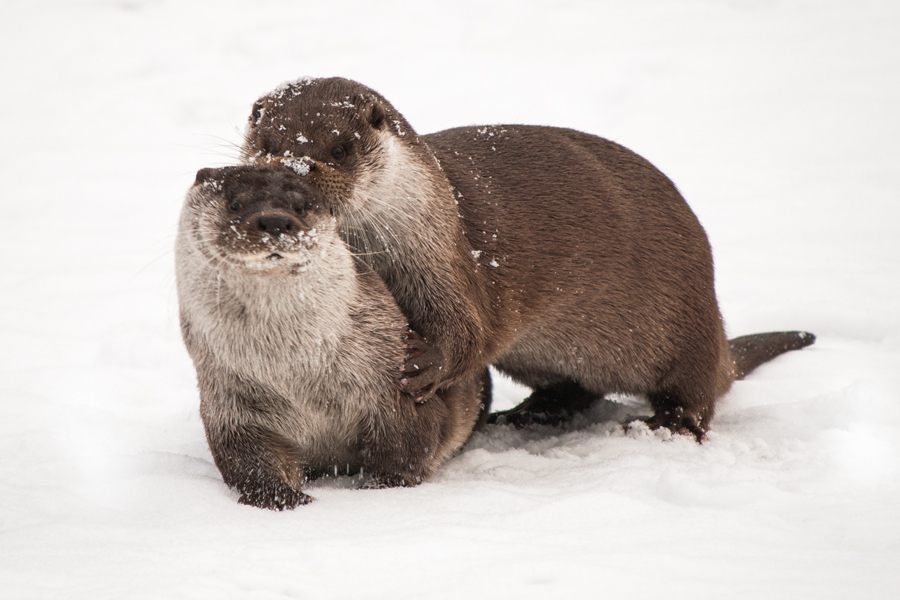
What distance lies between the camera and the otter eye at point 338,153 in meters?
2.65

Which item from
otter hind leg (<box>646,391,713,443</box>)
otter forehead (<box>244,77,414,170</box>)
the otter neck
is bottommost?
otter hind leg (<box>646,391,713,443</box>)

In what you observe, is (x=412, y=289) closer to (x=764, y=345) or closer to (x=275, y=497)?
(x=275, y=497)

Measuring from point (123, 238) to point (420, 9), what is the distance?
13.7ft

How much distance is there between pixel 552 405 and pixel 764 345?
99 centimetres

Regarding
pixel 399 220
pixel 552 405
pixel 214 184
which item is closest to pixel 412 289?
pixel 399 220

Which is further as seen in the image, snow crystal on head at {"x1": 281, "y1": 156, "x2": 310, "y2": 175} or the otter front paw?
the otter front paw

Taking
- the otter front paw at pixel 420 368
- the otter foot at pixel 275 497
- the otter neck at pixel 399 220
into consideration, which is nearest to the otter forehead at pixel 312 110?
the otter neck at pixel 399 220

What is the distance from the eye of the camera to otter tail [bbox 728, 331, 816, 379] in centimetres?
385

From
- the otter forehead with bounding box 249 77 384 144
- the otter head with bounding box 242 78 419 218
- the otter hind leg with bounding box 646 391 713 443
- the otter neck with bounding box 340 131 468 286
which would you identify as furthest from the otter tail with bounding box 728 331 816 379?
the otter forehead with bounding box 249 77 384 144

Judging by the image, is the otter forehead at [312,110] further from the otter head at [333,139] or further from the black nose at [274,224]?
the black nose at [274,224]

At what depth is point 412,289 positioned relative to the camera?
2.82 meters

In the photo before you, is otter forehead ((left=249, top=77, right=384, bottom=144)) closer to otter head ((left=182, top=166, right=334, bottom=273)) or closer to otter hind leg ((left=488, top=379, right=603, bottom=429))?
otter head ((left=182, top=166, right=334, bottom=273))

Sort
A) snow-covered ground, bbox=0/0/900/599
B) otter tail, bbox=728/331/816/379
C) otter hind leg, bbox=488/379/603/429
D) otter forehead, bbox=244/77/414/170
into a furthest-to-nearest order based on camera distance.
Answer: otter tail, bbox=728/331/816/379 → otter hind leg, bbox=488/379/603/429 → otter forehead, bbox=244/77/414/170 → snow-covered ground, bbox=0/0/900/599

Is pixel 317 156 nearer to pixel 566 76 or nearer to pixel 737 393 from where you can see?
pixel 737 393
